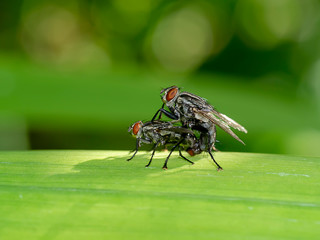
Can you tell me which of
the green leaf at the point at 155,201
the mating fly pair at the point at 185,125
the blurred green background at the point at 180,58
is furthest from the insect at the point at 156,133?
the green leaf at the point at 155,201

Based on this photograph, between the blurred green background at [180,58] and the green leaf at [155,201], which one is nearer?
the green leaf at [155,201]

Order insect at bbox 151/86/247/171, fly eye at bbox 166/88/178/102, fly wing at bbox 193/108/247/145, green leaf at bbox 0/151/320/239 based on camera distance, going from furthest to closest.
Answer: fly eye at bbox 166/88/178/102 < insect at bbox 151/86/247/171 < fly wing at bbox 193/108/247/145 < green leaf at bbox 0/151/320/239

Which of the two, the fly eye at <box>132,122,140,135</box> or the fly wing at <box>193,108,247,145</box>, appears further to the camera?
the fly eye at <box>132,122,140,135</box>

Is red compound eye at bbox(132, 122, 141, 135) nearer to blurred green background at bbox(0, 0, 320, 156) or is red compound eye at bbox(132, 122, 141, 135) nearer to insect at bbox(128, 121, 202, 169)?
insect at bbox(128, 121, 202, 169)

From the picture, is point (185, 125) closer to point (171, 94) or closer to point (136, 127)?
point (171, 94)

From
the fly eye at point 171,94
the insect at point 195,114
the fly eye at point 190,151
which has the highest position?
the fly eye at point 171,94

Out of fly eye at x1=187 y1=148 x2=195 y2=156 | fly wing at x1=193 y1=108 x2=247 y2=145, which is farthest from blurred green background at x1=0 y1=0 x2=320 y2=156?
fly eye at x1=187 y1=148 x2=195 y2=156

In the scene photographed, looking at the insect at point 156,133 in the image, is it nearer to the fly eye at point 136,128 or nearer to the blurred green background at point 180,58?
the fly eye at point 136,128
